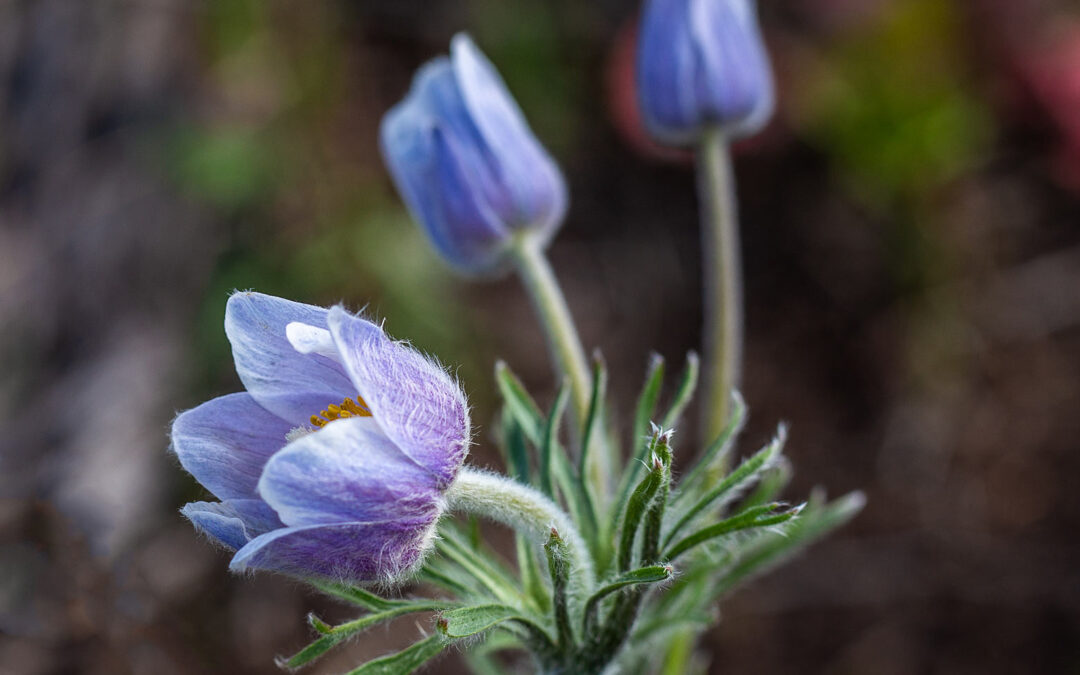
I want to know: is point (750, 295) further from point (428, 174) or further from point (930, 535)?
point (428, 174)

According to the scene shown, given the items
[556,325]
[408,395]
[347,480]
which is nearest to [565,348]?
[556,325]

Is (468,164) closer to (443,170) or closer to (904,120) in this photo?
(443,170)

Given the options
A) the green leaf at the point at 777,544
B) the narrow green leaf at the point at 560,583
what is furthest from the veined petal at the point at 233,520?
the green leaf at the point at 777,544

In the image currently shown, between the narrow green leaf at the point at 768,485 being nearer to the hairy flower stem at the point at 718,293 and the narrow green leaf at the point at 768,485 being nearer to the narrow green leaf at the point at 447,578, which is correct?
the hairy flower stem at the point at 718,293

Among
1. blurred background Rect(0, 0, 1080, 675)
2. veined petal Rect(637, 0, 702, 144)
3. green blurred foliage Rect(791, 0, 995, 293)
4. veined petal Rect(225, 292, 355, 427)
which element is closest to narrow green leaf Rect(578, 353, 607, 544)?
veined petal Rect(225, 292, 355, 427)

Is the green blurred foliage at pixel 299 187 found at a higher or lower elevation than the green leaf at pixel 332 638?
higher
